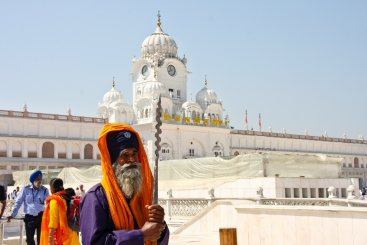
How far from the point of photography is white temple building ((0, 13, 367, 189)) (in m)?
44.0

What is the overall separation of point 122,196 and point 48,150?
146 ft

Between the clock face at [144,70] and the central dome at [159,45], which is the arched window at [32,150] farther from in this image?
the central dome at [159,45]

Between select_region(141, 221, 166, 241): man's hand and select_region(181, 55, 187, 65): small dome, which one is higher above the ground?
select_region(181, 55, 187, 65): small dome

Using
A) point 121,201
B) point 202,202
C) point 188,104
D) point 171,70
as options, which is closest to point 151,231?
point 121,201

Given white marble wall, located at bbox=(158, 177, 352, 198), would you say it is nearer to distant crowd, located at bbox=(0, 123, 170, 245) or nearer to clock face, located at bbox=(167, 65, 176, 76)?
distant crowd, located at bbox=(0, 123, 170, 245)

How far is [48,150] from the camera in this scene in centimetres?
4644

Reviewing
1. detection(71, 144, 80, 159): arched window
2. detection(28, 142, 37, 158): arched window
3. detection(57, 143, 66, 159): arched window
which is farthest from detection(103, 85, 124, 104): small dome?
A: detection(28, 142, 37, 158): arched window

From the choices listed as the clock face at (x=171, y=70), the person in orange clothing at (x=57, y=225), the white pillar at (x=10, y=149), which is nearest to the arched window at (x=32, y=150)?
the white pillar at (x=10, y=149)

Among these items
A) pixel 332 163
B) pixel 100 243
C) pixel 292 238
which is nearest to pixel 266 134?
pixel 332 163

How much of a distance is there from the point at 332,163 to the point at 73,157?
2785 cm

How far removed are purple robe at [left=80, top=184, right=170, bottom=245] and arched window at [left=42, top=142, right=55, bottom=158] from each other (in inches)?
1744

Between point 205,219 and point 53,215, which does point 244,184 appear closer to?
point 205,219

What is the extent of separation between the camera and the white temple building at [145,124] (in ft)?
144

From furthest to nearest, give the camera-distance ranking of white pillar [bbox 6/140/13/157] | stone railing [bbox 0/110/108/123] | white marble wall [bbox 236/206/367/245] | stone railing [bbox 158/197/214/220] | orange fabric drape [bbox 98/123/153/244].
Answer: stone railing [bbox 0/110/108/123], white pillar [bbox 6/140/13/157], stone railing [bbox 158/197/214/220], white marble wall [bbox 236/206/367/245], orange fabric drape [bbox 98/123/153/244]
